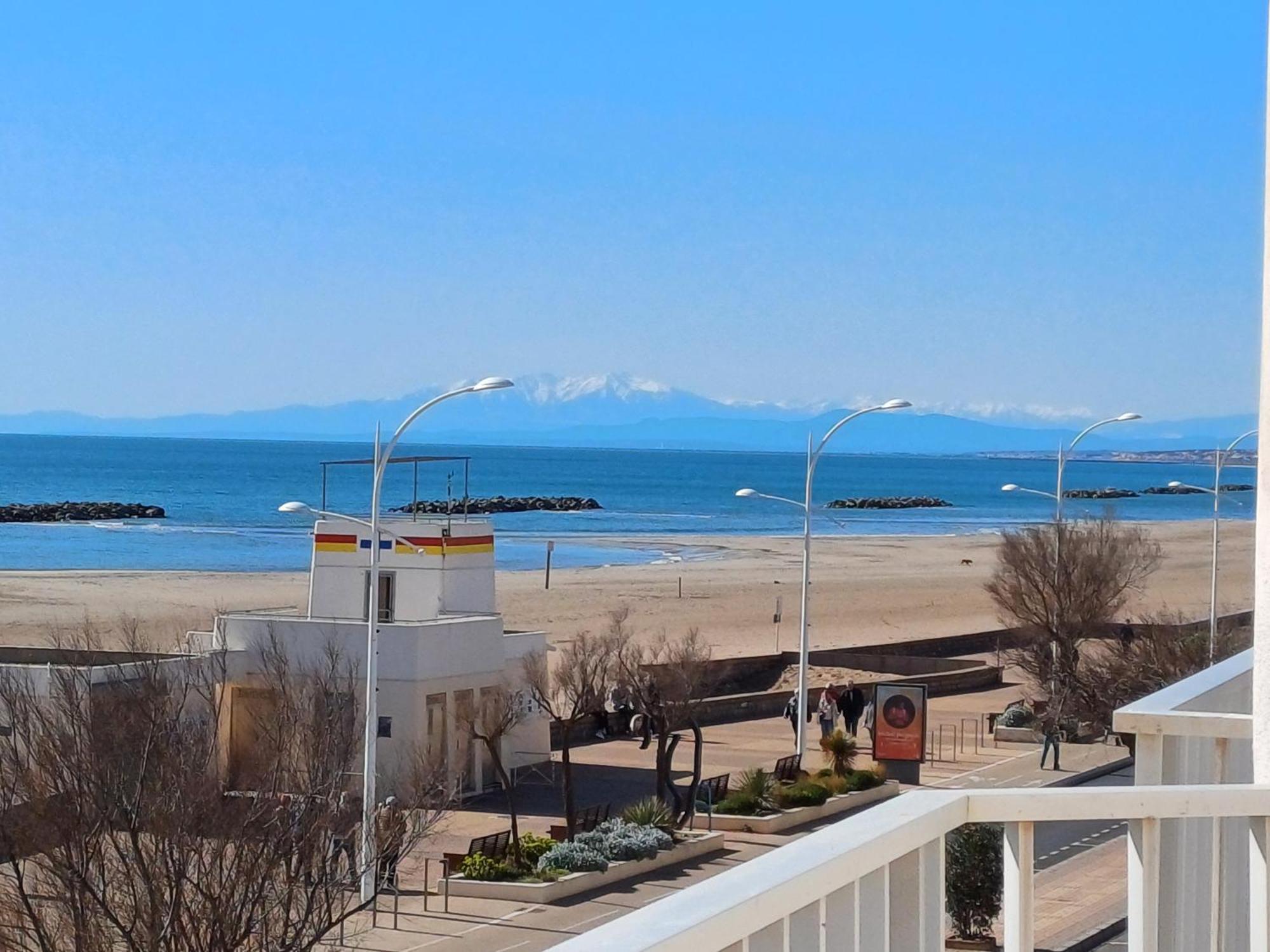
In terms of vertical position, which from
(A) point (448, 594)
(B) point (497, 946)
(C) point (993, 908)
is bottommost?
(B) point (497, 946)

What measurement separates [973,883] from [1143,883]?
12.5m

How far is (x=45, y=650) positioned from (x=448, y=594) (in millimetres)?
8473

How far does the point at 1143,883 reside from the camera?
10.6 ft

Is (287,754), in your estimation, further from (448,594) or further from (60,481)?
(60,481)

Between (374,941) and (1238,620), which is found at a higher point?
(1238,620)

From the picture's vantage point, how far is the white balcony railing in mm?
2082

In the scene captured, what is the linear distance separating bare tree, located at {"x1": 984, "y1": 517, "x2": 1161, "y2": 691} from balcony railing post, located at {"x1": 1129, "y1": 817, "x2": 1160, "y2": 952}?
36.0 metres

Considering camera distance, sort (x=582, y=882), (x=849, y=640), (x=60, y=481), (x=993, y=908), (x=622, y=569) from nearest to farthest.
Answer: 1. (x=993, y=908)
2. (x=582, y=882)
3. (x=849, y=640)
4. (x=622, y=569)
5. (x=60, y=481)

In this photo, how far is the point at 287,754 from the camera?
18.0 metres

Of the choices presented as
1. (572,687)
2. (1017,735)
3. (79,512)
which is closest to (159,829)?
(572,687)

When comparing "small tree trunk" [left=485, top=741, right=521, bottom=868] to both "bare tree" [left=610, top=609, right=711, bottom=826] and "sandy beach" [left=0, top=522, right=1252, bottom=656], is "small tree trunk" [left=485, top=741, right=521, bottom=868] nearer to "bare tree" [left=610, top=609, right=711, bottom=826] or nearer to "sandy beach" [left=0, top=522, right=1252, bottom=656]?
"bare tree" [left=610, top=609, right=711, bottom=826]

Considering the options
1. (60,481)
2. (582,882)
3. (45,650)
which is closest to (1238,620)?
(582,882)

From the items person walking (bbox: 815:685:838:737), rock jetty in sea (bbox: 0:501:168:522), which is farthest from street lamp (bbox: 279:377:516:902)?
rock jetty in sea (bbox: 0:501:168:522)

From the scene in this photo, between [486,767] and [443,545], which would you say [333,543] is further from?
[486,767]
